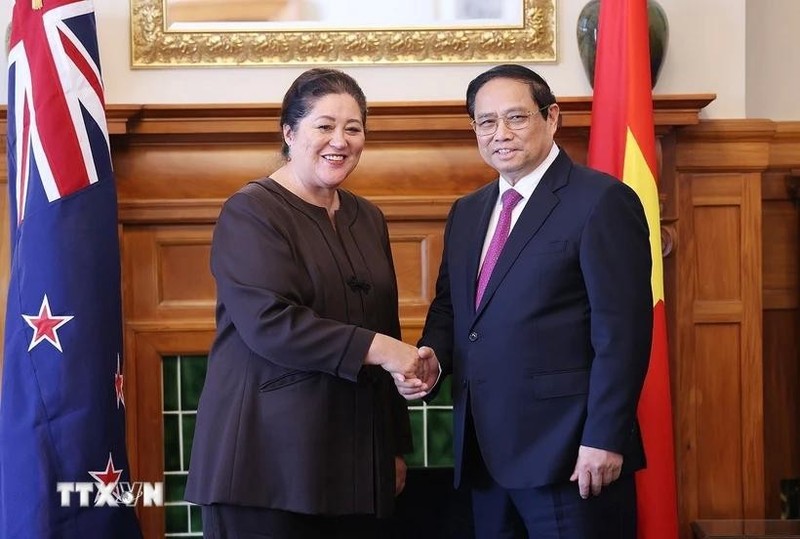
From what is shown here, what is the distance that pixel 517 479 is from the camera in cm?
197

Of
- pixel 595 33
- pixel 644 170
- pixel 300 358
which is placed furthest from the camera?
→ pixel 595 33

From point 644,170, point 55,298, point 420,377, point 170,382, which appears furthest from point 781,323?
point 55,298

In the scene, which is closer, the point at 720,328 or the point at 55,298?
the point at 55,298

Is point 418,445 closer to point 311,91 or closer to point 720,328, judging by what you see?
point 720,328

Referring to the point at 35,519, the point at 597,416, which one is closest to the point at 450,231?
the point at 597,416

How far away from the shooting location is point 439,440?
3.21 metres

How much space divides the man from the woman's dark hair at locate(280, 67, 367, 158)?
0.90 feet

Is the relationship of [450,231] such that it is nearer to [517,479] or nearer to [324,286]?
[324,286]

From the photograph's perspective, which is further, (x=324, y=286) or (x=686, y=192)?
(x=686, y=192)

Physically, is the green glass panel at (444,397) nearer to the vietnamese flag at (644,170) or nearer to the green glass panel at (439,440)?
the green glass panel at (439,440)

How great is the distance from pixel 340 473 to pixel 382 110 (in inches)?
53.8

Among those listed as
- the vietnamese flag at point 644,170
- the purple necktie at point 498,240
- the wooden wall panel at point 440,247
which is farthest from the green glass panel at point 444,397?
the purple necktie at point 498,240

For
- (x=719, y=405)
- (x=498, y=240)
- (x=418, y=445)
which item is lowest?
(x=418, y=445)

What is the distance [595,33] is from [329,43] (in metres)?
0.84
